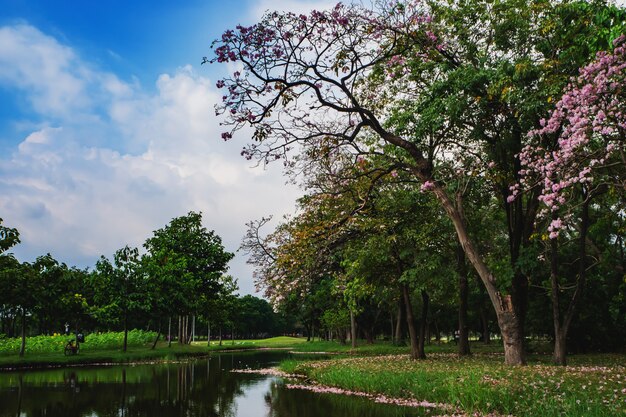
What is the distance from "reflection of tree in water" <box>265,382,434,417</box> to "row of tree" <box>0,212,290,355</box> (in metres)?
22.6

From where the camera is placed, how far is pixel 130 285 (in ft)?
156

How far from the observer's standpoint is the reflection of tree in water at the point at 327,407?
48.1 ft

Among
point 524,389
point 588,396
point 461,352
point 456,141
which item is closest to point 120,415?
point 524,389

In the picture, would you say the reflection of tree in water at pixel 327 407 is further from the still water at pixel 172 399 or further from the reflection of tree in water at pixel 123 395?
the reflection of tree in water at pixel 123 395

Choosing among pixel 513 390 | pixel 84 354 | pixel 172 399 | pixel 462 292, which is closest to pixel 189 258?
pixel 84 354

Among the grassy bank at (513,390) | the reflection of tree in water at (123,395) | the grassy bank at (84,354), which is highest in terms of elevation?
the grassy bank at (513,390)

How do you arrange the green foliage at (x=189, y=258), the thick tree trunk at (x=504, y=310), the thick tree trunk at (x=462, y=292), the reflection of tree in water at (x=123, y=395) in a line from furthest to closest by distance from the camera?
the green foliage at (x=189, y=258) < the thick tree trunk at (x=462, y=292) < the thick tree trunk at (x=504, y=310) < the reflection of tree in water at (x=123, y=395)

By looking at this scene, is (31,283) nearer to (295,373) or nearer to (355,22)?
(295,373)

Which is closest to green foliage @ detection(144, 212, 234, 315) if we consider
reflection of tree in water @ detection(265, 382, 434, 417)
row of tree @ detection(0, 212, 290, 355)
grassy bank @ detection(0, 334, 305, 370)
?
row of tree @ detection(0, 212, 290, 355)

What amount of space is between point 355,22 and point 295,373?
19.2m

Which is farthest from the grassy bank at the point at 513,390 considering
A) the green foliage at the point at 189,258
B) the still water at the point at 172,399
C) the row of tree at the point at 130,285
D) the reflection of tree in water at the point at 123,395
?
the green foliage at the point at 189,258

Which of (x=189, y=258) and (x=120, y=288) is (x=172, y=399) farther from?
(x=189, y=258)

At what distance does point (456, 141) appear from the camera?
2683 centimetres

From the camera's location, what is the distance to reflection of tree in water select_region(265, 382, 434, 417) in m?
14.7
